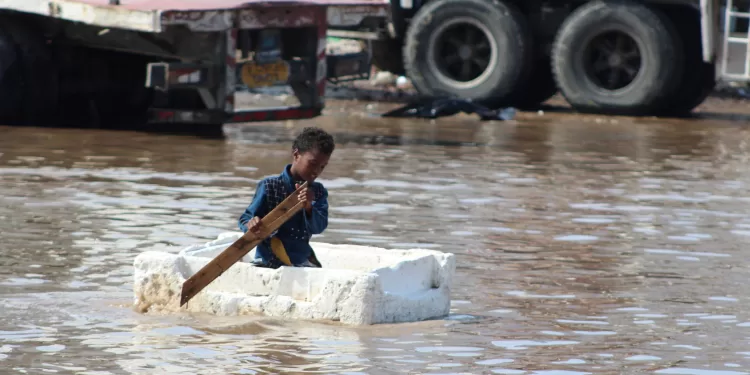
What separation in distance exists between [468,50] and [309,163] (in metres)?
11.3

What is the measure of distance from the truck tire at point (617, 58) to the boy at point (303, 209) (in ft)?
33.9

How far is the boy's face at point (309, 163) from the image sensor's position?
6598 mm

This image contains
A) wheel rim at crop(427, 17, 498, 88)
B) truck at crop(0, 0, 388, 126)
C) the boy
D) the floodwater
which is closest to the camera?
the floodwater

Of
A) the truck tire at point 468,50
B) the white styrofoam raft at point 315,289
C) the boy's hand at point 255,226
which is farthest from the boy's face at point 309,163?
the truck tire at point 468,50

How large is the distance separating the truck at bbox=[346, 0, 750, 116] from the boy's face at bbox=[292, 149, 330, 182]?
1012 cm

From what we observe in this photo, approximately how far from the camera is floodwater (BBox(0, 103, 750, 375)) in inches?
236

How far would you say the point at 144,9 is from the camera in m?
12.6

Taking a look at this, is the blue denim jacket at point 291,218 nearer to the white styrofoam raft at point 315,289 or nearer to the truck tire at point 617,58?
the white styrofoam raft at point 315,289

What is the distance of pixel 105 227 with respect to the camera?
8875mm

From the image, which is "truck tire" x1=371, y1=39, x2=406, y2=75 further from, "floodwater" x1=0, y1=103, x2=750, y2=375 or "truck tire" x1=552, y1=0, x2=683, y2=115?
"floodwater" x1=0, y1=103, x2=750, y2=375

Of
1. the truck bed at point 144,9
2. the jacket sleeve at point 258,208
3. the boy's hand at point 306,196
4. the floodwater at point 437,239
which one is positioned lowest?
the floodwater at point 437,239

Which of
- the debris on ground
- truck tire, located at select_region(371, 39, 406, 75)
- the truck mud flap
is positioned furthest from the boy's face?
truck tire, located at select_region(371, 39, 406, 75)

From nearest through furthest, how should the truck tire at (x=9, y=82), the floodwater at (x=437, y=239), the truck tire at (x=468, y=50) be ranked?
the floodwater at (x=437, y=239), the truck tire at (x=9, y=82), the truck tire at (x=468, y=50)

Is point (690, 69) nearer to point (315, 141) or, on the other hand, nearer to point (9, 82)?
point (9, 82)
